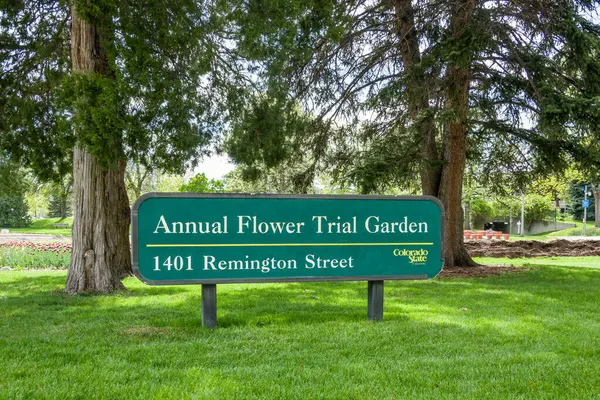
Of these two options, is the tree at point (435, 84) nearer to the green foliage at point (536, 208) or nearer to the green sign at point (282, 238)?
the green sign at point (282, 238)

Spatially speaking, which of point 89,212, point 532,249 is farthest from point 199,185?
point 89,212

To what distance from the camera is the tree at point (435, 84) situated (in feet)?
31.5

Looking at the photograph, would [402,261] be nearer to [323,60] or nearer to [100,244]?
[100,244]

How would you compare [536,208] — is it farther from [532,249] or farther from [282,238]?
[282,238]

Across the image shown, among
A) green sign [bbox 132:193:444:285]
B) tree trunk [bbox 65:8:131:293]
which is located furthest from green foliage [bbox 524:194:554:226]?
green sign [bbox 132:193:444:285]

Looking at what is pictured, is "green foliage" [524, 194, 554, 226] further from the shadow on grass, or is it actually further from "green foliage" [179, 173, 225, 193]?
the shadow on grass

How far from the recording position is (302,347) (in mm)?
4715

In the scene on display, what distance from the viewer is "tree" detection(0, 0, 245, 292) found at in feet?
25.2

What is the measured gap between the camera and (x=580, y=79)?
1116 centimetres

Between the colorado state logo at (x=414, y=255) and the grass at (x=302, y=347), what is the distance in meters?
0.67

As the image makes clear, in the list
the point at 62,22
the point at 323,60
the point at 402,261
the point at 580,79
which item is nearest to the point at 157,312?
the point at 402,261

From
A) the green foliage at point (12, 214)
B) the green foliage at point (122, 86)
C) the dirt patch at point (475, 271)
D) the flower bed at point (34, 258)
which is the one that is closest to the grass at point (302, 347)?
the green foliage at point (122, 86)

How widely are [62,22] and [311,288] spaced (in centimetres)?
732

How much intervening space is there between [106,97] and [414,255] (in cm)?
470
